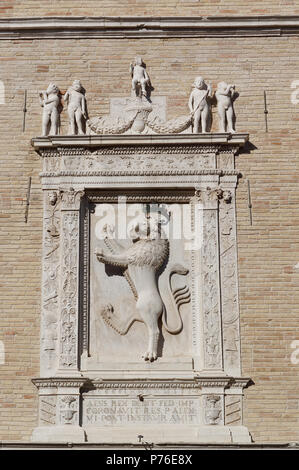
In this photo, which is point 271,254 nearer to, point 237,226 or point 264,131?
point 237,226

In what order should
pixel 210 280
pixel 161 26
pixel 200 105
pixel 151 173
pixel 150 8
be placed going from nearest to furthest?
pixel 210 280 → pixel 151 173 → pixel 200 105 → pixel 161 26 → pixel 150 8

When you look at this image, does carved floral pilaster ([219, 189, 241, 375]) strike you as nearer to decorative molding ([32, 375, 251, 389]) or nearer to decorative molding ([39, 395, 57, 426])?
decorative molding ([32, 375, 251, 389])

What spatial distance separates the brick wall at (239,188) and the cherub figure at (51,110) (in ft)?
0.58

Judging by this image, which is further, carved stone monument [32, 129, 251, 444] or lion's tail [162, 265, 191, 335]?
lion's tail [162, 265, 191, 335]

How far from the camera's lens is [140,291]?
1385 cm

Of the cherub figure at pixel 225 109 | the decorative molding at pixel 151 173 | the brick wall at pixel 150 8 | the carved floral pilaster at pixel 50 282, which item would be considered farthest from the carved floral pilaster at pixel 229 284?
the brick wall at pixel 150 8

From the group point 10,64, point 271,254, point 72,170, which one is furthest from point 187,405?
point 10,64

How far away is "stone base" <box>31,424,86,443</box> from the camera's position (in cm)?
1292

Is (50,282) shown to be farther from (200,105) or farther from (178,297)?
(200,105)

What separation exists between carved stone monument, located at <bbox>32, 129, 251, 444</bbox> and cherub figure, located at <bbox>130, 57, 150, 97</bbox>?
0.81 meters

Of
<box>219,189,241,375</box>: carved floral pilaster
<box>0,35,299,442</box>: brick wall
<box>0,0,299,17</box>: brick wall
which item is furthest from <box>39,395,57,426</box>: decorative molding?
<box>0,0,299,17</box>: brick wall

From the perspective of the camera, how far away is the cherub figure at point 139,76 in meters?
14.5

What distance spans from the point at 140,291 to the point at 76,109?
2733mm

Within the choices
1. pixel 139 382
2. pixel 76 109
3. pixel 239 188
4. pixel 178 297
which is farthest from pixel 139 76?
pixel 139 382
